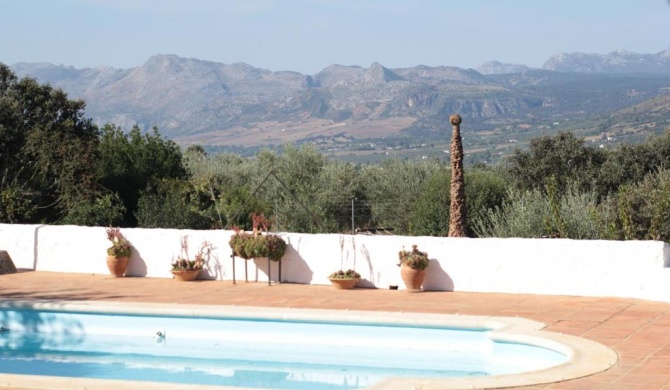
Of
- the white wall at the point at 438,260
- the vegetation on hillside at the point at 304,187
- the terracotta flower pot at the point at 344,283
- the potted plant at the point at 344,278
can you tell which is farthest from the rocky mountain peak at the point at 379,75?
the terracotta flower pot at the point at 344,283

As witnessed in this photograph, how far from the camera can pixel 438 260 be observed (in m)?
12.2

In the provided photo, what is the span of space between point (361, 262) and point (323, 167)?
17891 millimetres

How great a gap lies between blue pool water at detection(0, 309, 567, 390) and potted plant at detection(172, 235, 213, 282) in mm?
1993

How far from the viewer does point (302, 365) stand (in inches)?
392

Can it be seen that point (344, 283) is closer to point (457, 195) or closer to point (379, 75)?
point (457, 195)

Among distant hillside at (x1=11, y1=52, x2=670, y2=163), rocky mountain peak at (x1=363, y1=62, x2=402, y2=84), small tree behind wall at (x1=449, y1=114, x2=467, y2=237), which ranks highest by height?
rocky mountain peak at (x1=363, y1=62, x2=402, y2=84)

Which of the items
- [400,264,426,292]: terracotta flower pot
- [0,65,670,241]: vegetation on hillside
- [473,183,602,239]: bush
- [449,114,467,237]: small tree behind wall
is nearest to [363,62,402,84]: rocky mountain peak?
[0,65,670,241]: vegetation on hillside

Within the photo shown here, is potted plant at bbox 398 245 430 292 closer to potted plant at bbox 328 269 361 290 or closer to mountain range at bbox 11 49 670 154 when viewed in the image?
potted plant at bbox 328 269 361 290

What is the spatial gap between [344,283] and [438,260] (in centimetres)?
126

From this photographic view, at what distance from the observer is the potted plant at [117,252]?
13.7 meters

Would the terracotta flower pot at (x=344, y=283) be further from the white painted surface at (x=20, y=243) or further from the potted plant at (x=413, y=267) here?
the white painted surface at (x=20, y=243)

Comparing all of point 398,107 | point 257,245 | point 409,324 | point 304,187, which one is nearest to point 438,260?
point 409,324

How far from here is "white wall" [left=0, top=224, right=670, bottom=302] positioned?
36.7ft

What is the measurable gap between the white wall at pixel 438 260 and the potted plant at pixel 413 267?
0.63 feet
